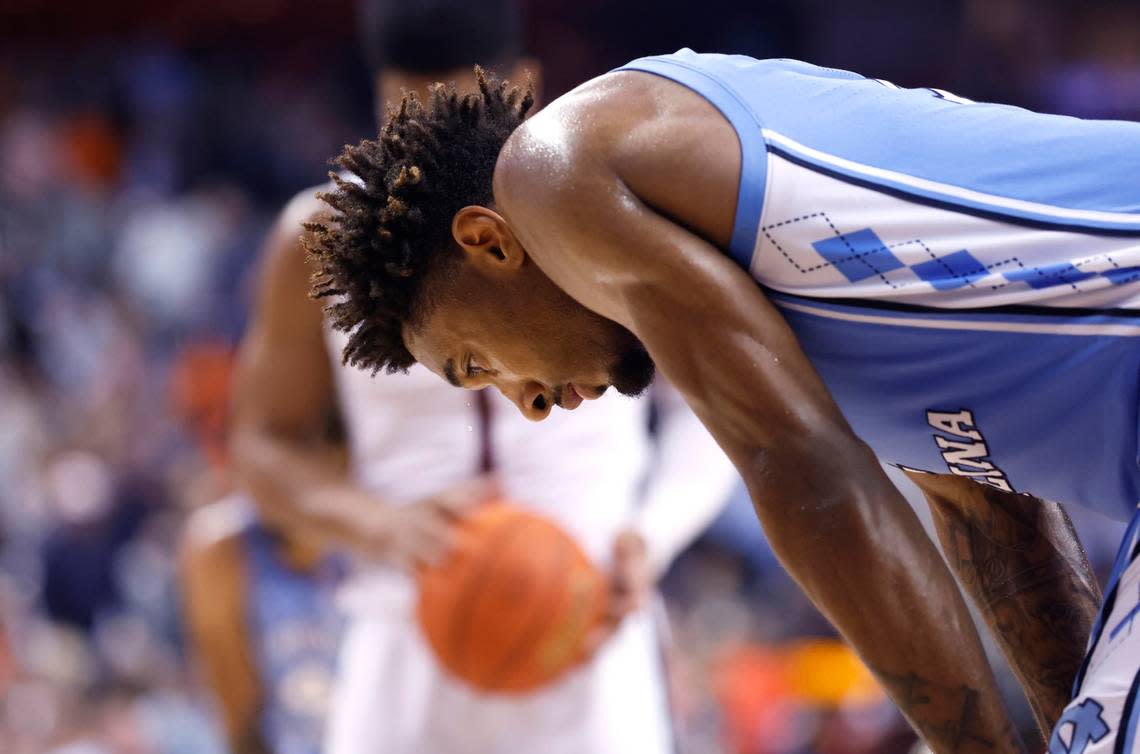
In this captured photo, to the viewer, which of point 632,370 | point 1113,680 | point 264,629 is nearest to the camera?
point 1113,680

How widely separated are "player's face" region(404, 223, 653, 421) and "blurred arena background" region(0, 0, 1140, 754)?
104 inches

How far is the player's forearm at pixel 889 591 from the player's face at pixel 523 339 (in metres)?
0.39

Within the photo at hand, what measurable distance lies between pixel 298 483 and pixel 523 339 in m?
1.51

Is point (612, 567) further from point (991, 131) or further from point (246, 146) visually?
point (246, 146)

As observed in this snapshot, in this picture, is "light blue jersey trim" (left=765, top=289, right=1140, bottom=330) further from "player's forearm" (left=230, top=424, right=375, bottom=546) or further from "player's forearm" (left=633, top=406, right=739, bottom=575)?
"player's forearm" (left=230, top=424, right=375, bottom=546)

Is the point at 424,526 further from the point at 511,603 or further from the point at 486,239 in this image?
the point at 486,239

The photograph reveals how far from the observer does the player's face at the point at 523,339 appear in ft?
6.32

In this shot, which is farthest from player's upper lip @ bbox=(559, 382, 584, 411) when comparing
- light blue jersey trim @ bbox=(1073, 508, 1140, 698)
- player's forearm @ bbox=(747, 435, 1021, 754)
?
light blue jersey trim @ bbox=(1073, 508, 1140, 698)

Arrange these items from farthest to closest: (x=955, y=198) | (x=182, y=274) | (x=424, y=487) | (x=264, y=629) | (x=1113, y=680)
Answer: (x=182, y=274) → (x=264, y=629) → (x=424, y=487) → (x=955, y=198) → (x=1113, y=680)

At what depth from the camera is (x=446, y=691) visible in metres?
3.17

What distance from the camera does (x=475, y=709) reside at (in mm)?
3164

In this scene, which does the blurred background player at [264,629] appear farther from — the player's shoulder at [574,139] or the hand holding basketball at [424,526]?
the player's shoulder at [574,139]

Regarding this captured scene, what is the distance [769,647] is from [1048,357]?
14.8ft

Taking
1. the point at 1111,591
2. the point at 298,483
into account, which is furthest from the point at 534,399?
the point at 298,483
